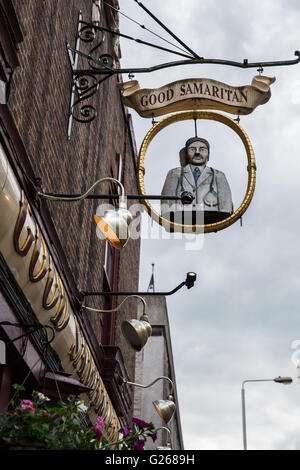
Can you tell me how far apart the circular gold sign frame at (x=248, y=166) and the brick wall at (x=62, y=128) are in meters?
1.05

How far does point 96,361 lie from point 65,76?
4.42m

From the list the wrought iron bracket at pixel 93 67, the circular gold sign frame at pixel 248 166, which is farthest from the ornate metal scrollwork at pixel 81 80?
the circular gold sign frame at pixel 248 166

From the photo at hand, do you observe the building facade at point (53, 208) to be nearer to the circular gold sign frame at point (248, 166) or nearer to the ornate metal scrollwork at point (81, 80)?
the ornate metal scrollwork at point (81, 80)

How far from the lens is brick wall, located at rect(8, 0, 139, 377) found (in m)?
8.24

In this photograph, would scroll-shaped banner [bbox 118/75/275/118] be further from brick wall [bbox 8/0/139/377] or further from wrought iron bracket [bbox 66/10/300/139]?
brick wall [bbox 8/0/139/377]

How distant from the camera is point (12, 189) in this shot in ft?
21.1

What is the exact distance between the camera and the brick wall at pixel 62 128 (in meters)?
8.24

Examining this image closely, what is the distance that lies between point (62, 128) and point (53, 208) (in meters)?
1.29

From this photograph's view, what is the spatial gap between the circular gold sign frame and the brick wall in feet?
3.45

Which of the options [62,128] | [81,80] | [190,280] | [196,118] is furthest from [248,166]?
[81,80]

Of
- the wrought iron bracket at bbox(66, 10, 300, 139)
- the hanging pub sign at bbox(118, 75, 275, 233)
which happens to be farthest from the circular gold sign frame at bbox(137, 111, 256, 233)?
the wrought iron bracket at bbox(66, 10, 300, 139)

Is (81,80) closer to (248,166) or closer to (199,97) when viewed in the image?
(199,97)
